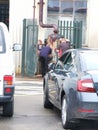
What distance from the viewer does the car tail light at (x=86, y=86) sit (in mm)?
8273

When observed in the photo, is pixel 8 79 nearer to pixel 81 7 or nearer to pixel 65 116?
pixel 65 116

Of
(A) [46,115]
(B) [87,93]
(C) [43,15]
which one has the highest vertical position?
(C) [43,15]

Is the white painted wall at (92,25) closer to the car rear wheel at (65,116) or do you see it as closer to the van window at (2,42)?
the van window at (2,42)

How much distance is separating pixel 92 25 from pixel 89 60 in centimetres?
1304

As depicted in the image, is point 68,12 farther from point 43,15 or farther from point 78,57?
point 78,57

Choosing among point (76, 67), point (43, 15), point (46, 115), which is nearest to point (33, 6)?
point (43, 15)

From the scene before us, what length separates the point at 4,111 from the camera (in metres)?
10.2

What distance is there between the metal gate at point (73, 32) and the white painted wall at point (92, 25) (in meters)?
1.07

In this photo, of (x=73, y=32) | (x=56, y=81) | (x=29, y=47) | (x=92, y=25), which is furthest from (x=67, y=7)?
(x=56, y=81)

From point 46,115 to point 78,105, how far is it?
255 centimetres

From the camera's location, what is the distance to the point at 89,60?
920 cm

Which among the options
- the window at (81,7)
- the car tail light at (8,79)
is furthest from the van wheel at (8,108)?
the window at (81,7)

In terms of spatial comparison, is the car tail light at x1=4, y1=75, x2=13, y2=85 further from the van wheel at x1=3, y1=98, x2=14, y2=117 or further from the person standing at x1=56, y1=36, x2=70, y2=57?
the person standing at x1=56, y1=36, x2=70, y2=57

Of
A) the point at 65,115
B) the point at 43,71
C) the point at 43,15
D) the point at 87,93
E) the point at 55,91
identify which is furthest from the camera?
the point at 43,15
